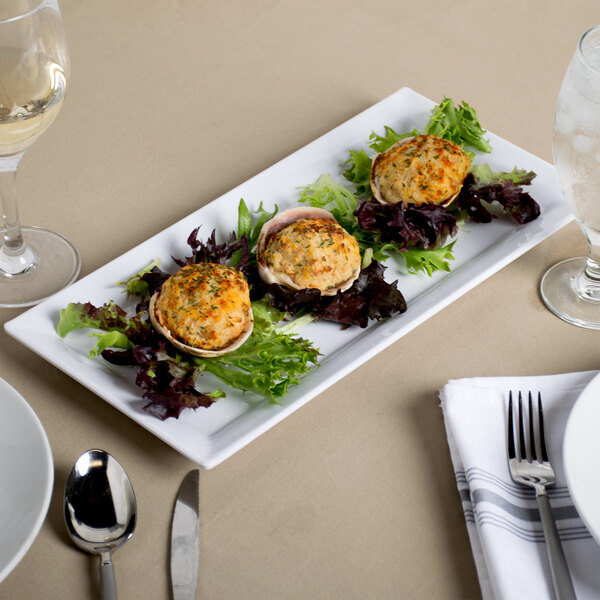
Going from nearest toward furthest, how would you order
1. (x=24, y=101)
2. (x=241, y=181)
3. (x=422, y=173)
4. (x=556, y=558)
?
(x=556, y=558) < (x=24, y=101) < (x=422, y=173) < (x=241, y=181)

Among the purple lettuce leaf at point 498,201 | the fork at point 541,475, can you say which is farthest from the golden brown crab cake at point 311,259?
the fork at point 541,475

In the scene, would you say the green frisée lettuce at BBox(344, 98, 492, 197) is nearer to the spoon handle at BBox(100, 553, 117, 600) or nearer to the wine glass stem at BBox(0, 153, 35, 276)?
the wine glass stem at BBox(0, 153, 35, 276)

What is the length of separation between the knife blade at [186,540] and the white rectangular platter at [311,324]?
0.06 meters

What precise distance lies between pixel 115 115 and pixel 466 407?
135cm

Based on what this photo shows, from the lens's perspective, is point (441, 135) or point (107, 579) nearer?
point (107, 579)

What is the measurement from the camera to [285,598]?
4.16 feet

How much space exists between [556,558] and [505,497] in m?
0.13

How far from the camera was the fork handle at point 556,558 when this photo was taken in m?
1.21

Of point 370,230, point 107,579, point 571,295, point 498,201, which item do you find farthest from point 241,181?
point 107,579

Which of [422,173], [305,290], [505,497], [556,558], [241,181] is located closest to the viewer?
[556,558]

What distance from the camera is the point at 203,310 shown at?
160cm

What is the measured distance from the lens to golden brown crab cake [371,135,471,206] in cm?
195

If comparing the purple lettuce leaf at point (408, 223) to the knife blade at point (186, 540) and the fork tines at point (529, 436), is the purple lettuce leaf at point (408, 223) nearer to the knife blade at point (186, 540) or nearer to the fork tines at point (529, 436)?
the fork tines at point (529, 436)

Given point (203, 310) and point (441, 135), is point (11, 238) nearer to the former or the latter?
point (203, 310)
